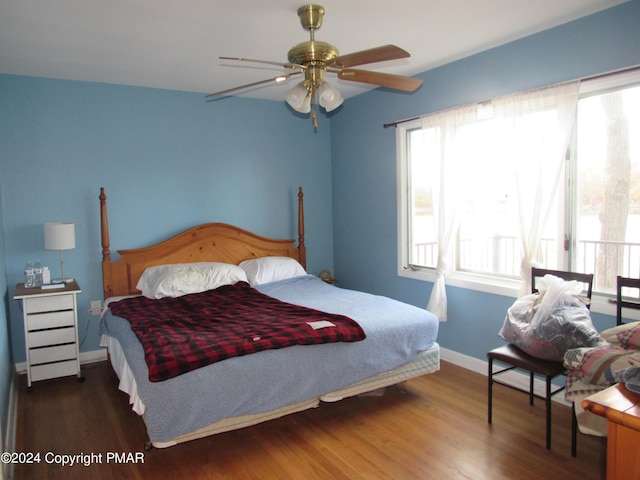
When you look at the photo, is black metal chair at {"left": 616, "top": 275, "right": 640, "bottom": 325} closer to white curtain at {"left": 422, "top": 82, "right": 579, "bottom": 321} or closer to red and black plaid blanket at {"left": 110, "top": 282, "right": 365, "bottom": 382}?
white curtain at {"left": 422, "top": 82, "right": 579, "bottom": 321}

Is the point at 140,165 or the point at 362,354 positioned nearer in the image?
the point at 362,354

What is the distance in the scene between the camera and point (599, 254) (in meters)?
3.17

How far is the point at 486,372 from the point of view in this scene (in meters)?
3.54

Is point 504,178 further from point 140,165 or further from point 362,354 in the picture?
point 140,165

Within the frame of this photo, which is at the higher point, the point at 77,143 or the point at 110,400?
the point at 77,143

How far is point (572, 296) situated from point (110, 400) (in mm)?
3152

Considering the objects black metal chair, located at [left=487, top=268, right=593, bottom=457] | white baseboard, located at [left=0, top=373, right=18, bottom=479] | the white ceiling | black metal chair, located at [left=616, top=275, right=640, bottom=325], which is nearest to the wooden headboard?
white baseboard, located at [left=0, top=373, right=18, bottom=479]

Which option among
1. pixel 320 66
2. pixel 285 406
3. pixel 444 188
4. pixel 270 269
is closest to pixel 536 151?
pixel 444 188

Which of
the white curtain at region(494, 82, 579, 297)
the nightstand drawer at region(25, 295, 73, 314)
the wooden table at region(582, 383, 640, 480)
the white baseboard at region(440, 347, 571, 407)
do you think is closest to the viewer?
the wooden table at region(582, 383, 640, 480)

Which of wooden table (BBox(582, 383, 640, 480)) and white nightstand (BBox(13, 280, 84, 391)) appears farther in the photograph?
white nightstand (BBox(13, 280, 84, 391))

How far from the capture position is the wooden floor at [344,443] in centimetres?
230

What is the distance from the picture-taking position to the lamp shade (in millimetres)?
3506

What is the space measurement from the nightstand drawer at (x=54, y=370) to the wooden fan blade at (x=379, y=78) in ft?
9.86

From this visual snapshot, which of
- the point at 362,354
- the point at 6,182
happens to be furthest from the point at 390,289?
the point at 6,182
